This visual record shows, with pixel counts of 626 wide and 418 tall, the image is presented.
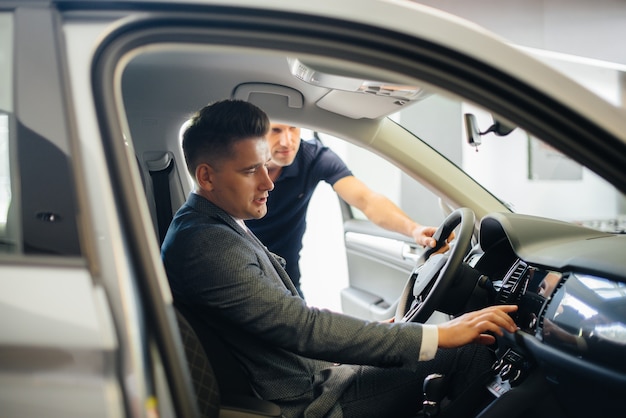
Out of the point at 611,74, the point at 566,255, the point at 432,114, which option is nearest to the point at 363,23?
the point at 566,255

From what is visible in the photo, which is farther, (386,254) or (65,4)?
(386,254)

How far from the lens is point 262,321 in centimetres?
125

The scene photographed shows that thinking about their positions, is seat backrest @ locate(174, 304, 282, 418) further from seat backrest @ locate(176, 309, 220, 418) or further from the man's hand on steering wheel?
the man's hand on steering wheel

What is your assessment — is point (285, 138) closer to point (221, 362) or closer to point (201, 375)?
point (221, 362)

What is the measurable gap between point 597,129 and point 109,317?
2.16 feet

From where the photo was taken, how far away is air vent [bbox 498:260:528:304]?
1501 mm

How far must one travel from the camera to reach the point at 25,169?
Answer: 2.29 ft

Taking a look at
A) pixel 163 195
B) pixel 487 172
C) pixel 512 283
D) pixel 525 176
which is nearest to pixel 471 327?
pixel 512 283

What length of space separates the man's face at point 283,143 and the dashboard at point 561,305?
0.86 meters

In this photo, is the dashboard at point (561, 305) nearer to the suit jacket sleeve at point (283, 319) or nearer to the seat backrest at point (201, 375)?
the suit jacket sleeve at point (283, 319)

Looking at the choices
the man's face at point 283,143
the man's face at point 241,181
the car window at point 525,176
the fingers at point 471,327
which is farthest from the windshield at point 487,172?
the man's face at point 241,181

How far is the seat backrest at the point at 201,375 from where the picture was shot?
115 centimetres

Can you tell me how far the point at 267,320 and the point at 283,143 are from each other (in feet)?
3.75

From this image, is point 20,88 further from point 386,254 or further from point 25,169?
point 386,254
